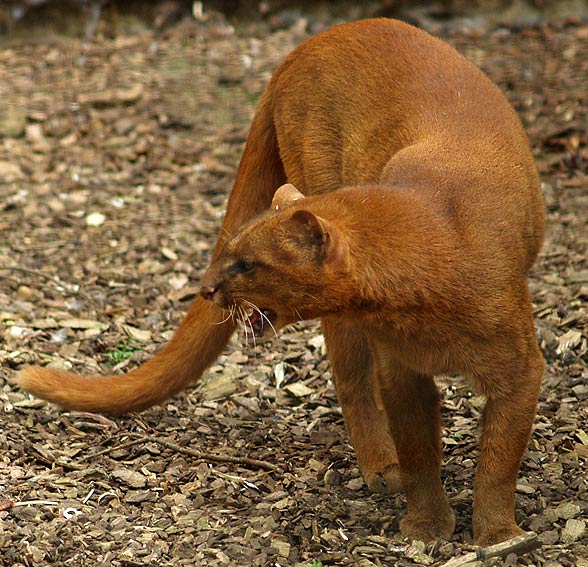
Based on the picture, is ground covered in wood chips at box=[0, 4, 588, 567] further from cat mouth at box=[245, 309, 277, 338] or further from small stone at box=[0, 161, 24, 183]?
cat mouth at box=[245, 309, 277, 338]

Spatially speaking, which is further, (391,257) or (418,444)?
(418,444)

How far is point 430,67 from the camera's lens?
5164mm

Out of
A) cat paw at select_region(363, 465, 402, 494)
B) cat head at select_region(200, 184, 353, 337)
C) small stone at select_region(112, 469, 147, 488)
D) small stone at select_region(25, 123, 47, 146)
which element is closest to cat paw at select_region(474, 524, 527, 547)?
cat paw at select_region(363, 465, 402, 494)

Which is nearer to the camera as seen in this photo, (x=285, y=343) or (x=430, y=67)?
(x=430, y=67)

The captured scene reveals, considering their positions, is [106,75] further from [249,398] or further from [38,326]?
[249,398]

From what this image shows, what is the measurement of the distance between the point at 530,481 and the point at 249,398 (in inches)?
66.7

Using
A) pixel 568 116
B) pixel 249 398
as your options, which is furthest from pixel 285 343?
pixel 568 116

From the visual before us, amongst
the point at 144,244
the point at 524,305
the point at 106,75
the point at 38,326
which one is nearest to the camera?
the point at 524,305

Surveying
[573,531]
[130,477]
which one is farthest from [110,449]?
[573,531]

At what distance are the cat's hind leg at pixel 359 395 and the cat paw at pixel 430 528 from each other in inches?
23.6

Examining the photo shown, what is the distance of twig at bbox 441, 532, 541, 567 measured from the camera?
4449 mm

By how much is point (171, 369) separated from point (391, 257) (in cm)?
180

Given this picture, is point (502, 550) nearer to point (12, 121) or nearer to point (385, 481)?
point (385, 481)

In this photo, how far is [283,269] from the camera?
169 inches
